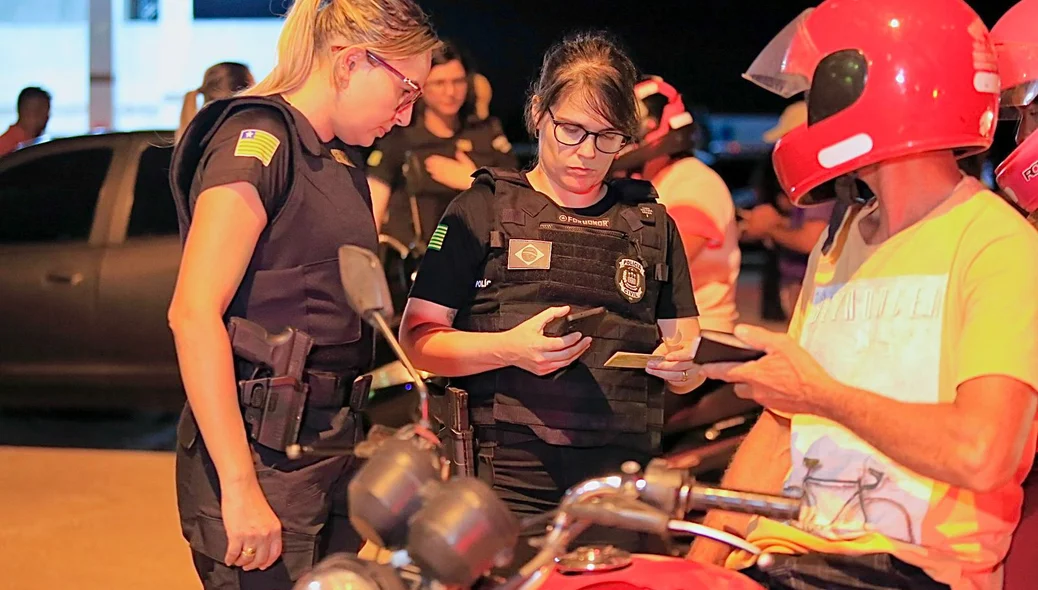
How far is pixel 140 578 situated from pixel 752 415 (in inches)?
88.9

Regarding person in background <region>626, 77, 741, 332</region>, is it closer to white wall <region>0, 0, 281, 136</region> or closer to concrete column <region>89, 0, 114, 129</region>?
white wall <region>0, 0, 281, 136</region>

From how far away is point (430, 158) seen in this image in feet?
15.8

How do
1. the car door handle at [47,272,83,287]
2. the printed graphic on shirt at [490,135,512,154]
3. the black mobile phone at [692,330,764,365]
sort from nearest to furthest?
the black mobile phone at [692,330,764,365]
the printed graphic on shirt at [490,135,512,154]
the car door handle at [47,272,83,287]

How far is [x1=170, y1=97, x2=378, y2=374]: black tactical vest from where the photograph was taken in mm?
1848

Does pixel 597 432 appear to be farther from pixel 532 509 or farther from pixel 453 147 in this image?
pixel 453 147

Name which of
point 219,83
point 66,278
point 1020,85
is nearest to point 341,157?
point 1020,85

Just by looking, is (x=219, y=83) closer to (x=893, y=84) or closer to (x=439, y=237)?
(x=439, y=237)

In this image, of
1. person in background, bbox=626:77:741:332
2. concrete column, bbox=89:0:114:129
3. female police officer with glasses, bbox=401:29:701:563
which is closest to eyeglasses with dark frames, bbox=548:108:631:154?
female police officer with glasses, bbox=401:29:701:563

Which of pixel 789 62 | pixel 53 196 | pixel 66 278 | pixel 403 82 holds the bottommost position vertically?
pixel 66 278

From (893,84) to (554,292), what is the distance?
831 mm

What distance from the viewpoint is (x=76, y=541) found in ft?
14.4

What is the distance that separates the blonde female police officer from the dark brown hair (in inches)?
14.4

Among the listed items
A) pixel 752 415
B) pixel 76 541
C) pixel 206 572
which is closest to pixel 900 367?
pixel 206 572

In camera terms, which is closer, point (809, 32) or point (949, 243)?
point (949, 243)
